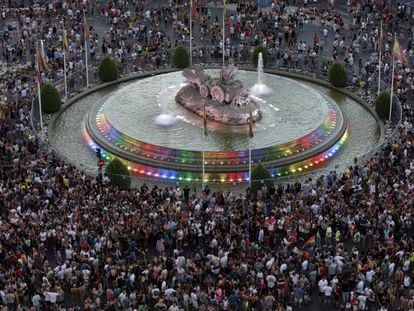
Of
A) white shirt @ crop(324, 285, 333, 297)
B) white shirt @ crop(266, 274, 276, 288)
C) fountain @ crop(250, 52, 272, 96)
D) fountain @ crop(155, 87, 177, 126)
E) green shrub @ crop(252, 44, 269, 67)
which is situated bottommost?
white shirt @ crop(324, 285, 333, 297)

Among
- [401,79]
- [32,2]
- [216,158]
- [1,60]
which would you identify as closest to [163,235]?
[216,158]

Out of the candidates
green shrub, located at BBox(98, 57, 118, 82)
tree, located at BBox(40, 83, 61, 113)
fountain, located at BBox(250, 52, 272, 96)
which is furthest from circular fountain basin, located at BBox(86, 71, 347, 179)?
green shrub, located at BBox(98, 57, 118, 82)

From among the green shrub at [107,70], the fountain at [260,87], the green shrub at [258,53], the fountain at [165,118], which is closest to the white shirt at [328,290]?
the fountain at [165,118]

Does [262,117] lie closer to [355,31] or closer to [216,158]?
[216,158]

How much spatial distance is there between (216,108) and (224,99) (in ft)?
→ 2.63

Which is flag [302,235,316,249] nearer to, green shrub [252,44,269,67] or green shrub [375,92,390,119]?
green shrub [375,92,390,119]

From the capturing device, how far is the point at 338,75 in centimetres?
6412

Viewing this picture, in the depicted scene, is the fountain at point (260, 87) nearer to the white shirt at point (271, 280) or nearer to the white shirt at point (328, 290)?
the white shirt at point (271, 280)

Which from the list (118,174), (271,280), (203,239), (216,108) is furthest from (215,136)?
(271,280)

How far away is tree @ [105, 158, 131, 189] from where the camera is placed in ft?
157

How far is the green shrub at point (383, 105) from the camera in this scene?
57.7m

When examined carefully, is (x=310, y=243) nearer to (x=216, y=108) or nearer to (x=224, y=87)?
(x=216, y=108)

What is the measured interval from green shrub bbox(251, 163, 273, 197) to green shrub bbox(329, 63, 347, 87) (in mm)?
18709

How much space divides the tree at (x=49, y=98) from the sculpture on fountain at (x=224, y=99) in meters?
9.17
